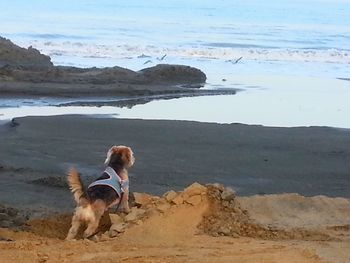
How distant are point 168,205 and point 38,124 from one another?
7.86m

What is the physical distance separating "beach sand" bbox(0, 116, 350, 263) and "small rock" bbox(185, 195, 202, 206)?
12 mm

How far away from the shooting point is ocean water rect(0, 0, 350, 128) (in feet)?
64.2

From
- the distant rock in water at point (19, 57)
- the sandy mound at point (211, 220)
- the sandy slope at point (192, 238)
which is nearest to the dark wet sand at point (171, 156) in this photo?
the sandy mound at point (211, 220)

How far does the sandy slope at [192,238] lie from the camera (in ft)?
23.2

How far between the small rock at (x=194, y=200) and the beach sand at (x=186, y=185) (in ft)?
0.04

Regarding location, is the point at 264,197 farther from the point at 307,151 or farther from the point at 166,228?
the point at 307,151

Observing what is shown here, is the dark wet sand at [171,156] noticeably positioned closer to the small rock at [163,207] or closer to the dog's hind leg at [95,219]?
the dog's hind leg at [95,219]

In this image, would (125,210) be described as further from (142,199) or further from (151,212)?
(151,212)

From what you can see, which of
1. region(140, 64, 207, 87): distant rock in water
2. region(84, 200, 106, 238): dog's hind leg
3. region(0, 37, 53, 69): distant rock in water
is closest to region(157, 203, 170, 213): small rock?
region(84, 200, 106, 238): dog's hind leg

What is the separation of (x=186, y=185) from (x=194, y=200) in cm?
316

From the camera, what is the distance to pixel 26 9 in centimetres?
7138

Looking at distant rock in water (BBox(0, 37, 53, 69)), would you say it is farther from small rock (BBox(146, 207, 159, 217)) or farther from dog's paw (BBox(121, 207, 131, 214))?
small rock (BBox(146, 207, 159, 217))

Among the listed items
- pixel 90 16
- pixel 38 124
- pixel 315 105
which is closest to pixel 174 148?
pixel 38 124

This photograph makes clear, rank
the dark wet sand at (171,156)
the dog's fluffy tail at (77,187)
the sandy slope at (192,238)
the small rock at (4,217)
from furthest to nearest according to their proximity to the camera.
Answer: the dark wet sand at (171,156) → the small rock at (4,217) → the dog's fluffy tail at (77,187) → the sandy slope at (192,238)
